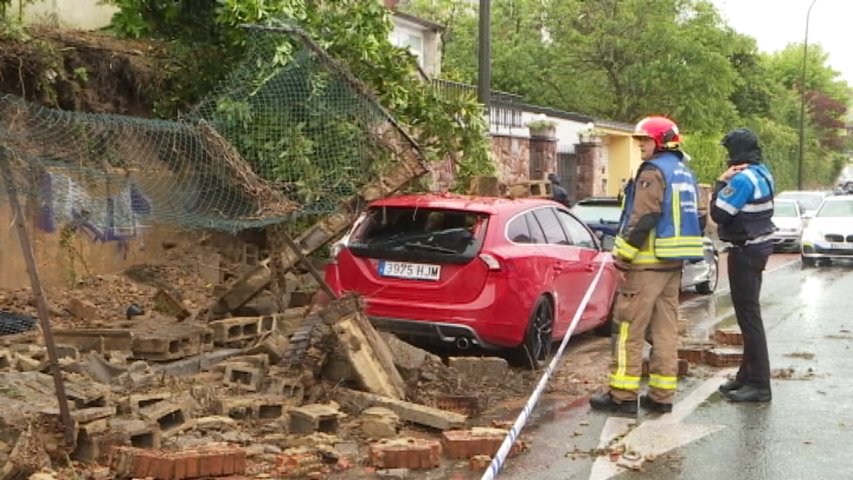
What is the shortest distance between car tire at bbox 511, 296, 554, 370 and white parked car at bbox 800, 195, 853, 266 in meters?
13.7

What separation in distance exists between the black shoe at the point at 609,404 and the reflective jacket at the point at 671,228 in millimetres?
1014

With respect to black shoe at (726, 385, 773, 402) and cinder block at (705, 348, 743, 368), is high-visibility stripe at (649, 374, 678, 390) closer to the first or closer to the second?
black shoe at (726, 385, 773, 402)

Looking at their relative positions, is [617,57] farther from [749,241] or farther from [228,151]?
[228,151]

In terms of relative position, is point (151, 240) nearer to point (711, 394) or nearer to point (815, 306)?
point (711, 394)

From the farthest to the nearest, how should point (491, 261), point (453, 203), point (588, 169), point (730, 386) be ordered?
point (588, 169) < point (453, 203) < point (491, 261) < point (730, 386)

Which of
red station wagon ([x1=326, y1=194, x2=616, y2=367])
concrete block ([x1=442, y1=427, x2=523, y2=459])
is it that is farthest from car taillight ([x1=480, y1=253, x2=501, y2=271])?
concrete block ([x1=442, y1=427, x2=523, y2=459])

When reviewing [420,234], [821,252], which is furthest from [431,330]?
[821,252]

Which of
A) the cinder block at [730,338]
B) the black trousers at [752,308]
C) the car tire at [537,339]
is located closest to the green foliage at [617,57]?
the cinder block at [730,338]

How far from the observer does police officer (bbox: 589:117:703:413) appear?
683 centimetres

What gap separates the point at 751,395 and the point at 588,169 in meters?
18.9

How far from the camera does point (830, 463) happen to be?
18.9 ft

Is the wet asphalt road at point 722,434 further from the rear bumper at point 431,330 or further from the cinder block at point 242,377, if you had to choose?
the cinder block at point 242,377

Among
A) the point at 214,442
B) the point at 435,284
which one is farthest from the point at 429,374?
the point at 214,442

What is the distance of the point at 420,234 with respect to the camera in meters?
8.51
